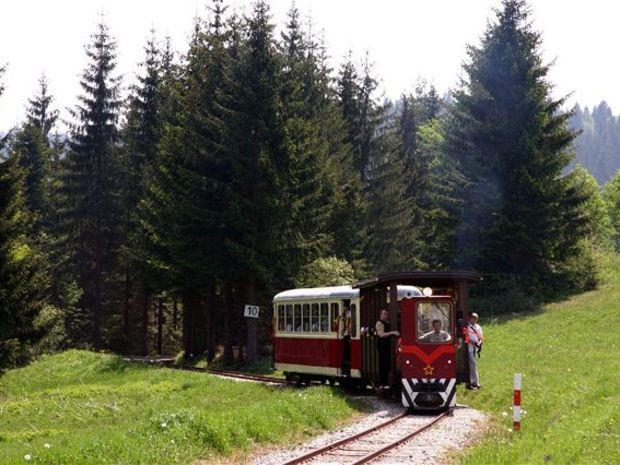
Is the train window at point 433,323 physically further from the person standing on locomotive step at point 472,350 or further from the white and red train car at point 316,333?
the white and red train car at point 316,333

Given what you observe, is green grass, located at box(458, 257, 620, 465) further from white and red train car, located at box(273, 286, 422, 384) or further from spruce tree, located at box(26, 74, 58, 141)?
spruce tree, located at box(26, 74, 58, 141)

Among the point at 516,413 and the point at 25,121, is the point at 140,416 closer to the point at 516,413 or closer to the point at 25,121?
the point at 516,413

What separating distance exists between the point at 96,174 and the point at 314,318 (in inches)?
1362

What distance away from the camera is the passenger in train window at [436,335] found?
65.0 ft

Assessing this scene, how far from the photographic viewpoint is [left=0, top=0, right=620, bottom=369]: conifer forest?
1427 inches

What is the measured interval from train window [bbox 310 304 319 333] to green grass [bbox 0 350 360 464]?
2128 millimetres

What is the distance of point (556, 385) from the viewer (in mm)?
19875

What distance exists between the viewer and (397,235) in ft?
178

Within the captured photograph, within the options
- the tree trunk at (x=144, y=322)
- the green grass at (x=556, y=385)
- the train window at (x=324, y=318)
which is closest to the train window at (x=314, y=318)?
the train window at (x=324, y=318)

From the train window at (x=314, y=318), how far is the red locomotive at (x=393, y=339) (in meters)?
0.03

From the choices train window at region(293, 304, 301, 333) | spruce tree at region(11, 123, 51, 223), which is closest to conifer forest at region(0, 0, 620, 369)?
spruce tree at region(11, 123, 51, 223)

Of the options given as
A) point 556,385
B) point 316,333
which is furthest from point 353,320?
point 556,385

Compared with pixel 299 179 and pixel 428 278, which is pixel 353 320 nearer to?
pixel 428 278

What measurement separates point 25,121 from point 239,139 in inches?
1619
